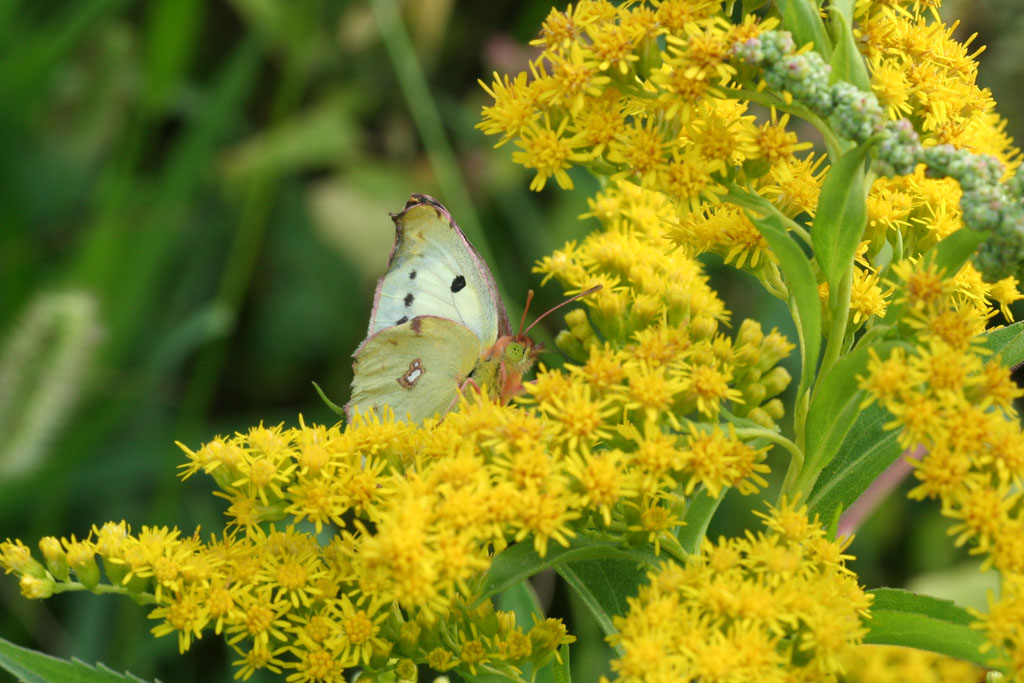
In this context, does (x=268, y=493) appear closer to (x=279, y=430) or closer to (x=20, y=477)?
(x=279, y=430)

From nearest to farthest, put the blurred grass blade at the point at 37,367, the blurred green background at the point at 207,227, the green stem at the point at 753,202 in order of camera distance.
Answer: the green stem at the point at 753,202 < the blurred grass blade at the point at 37,367 < the blurred green background at the point at 207,227

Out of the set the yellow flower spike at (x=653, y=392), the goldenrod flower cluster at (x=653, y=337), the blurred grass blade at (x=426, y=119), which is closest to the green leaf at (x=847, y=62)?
the goldenrod flower cluster at (x=653, y=337)

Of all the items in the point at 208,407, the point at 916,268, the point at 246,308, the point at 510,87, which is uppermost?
the point at 510,87


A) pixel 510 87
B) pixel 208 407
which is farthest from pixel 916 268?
pixel 208 407

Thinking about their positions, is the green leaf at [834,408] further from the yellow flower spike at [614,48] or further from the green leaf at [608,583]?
the yellow flower spike at [614,48]

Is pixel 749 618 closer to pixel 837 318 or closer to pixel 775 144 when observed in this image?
pixel 837 318

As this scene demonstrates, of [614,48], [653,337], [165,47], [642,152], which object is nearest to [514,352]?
[653,337]

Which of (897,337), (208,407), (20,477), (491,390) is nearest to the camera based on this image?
(897,337)
